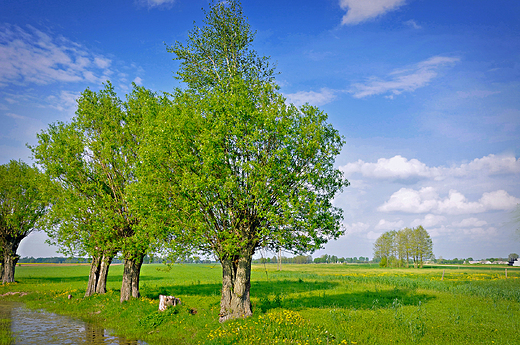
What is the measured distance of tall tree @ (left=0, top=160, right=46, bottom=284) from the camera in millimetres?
41469

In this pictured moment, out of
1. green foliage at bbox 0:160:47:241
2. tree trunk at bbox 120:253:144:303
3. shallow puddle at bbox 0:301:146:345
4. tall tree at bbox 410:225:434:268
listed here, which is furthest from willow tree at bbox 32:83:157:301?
tall tree at bbox 410:225:434:268

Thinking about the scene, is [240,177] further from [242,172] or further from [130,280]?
[130,280]

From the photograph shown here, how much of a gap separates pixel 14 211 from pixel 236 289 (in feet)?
131

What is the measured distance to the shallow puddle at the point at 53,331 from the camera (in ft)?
52.1

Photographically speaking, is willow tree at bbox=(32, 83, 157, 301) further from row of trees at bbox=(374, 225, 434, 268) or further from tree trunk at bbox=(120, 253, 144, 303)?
row of trees at bbox=(374, 225, 434, 268)

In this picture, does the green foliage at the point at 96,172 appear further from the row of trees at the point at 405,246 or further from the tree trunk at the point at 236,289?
the row of trees at the point at 405,246

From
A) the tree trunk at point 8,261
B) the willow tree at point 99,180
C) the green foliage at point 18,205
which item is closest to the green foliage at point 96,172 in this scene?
the willow tree at point 99,180

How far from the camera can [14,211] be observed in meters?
42.0

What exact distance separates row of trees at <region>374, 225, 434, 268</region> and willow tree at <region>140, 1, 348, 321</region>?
109879mm

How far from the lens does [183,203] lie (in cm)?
1741

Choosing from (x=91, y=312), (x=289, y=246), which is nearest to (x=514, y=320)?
(x=289, y=246)

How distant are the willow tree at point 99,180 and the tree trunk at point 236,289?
8504mm

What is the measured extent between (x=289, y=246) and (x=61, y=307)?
2064cm

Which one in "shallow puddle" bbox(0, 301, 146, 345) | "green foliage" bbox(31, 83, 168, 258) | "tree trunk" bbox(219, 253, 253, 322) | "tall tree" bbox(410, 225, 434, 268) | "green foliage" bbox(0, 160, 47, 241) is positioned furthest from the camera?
"tall tree" bbox(410, 225, 434, 268)
